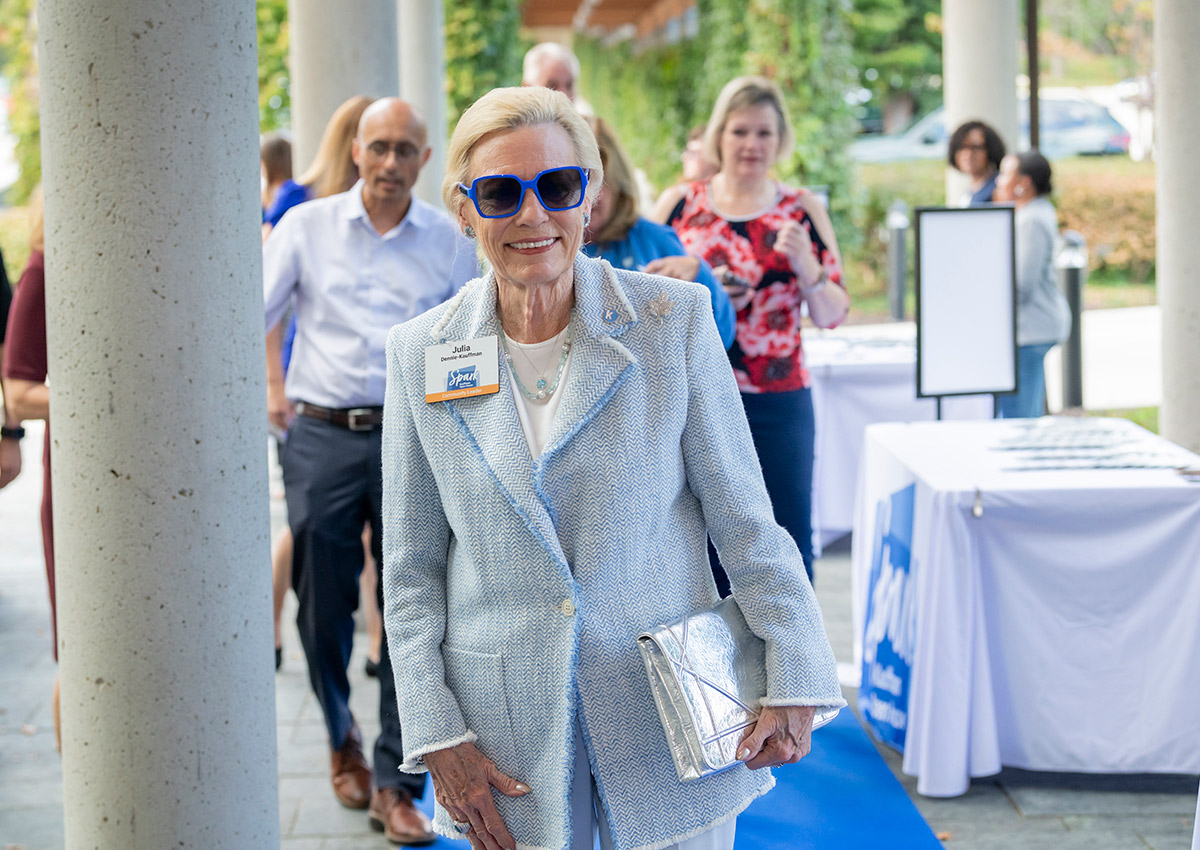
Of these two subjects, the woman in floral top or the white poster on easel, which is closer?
the woman in floral top

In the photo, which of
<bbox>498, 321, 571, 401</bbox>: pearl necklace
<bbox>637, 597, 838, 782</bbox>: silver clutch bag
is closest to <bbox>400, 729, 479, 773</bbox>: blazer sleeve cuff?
<bbox>637, 597, 838, 782</bbox>: silver clutch bag

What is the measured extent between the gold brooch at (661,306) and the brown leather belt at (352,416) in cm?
188

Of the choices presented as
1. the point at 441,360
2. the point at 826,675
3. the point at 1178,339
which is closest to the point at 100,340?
the point at 441,360

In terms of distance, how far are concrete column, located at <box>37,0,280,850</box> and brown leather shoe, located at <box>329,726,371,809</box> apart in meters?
1.32

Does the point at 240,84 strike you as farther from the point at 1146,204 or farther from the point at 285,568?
the point at 1146,204

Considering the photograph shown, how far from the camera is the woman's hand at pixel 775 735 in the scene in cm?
182

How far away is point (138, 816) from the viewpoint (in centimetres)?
239

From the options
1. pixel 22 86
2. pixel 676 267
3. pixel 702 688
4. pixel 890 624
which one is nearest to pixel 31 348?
pixel 676 267

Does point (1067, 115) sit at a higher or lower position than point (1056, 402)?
higher

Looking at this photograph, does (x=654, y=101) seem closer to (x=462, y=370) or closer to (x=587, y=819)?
(x=462, y=370)

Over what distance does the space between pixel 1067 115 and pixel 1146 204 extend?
490 cm

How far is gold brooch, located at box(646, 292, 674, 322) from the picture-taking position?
6.17 ft

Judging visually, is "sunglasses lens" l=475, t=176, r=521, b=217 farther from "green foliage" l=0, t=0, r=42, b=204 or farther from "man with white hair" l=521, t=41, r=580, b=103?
"green foliage" l=0, t=0, r=42, b=204

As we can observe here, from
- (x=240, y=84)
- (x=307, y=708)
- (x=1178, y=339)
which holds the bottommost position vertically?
(x=307, y=708)
